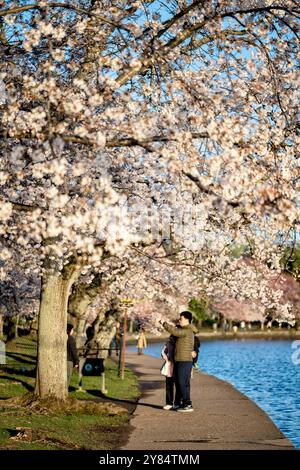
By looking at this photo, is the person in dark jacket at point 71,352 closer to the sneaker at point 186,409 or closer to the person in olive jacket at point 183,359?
the person in olive jacket at point 183,359

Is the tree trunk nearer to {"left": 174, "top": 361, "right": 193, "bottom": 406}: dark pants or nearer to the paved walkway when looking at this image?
the paved walkway

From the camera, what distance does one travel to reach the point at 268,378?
32.8 m

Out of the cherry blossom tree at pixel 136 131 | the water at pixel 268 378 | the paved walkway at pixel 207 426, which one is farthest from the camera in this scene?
the water at pixel 268 378

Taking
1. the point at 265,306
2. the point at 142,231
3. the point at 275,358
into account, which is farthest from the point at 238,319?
the point at 142,231

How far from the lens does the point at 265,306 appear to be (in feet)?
79.1

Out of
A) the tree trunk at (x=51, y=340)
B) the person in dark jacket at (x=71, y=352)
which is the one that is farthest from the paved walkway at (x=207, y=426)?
the person in dark jacket at (x=71, y=352)

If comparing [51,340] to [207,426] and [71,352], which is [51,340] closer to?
[71,352]

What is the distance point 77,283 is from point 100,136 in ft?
48.7

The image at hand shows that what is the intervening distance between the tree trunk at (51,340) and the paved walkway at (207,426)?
160 cm

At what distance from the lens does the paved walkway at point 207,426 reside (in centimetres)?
1168

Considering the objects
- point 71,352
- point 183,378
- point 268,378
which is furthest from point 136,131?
point 268,378

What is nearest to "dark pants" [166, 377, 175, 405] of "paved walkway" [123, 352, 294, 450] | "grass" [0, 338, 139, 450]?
"paved walkway" [123, 352, 294, 450]

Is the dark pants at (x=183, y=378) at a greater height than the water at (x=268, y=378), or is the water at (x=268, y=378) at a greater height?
the dark pants at (x=183, y=378)

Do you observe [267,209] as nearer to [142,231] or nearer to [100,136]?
[100,136]
